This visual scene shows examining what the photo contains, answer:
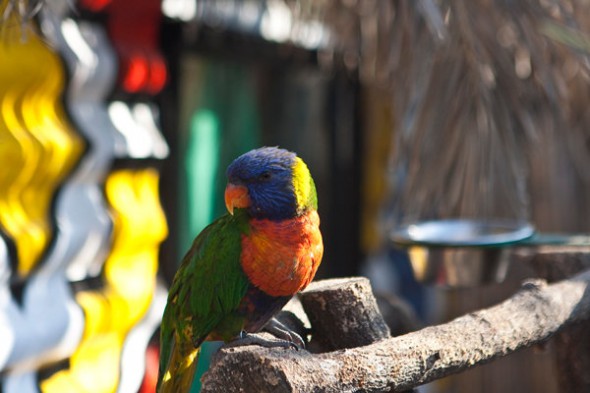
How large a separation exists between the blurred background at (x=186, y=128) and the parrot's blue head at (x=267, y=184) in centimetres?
63

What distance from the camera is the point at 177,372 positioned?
1.27 m

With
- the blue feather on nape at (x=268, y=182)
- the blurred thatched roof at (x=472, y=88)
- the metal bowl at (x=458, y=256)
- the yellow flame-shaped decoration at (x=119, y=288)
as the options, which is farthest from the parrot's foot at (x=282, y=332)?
the blurred thatched roof at (x=472, y=88)

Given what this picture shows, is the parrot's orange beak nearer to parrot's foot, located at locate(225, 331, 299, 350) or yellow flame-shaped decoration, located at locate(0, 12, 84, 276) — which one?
parrot's foot, located at locate(225, 331, 299, 350)

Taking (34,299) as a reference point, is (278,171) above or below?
above

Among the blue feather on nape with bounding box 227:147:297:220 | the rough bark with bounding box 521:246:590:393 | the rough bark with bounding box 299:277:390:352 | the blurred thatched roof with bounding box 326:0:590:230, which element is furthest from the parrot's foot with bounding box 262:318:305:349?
the blurred thatched roof with bounding box 326:0:590:230

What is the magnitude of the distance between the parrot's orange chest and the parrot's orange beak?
0.03 metres

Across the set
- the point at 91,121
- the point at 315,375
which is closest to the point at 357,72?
the point at 91,121

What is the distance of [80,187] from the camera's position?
7.01 feet

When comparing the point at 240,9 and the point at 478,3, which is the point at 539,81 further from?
the point at 240,9

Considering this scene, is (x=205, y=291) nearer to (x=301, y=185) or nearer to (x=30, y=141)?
(x=301, y=185)

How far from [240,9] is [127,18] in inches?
22.9

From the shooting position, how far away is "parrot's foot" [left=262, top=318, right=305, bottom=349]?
4.28 ft

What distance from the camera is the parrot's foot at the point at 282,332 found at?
130 centimetres

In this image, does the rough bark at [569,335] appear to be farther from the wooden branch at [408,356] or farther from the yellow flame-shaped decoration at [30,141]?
the yellow flame-shaped decoration at [30,141]
